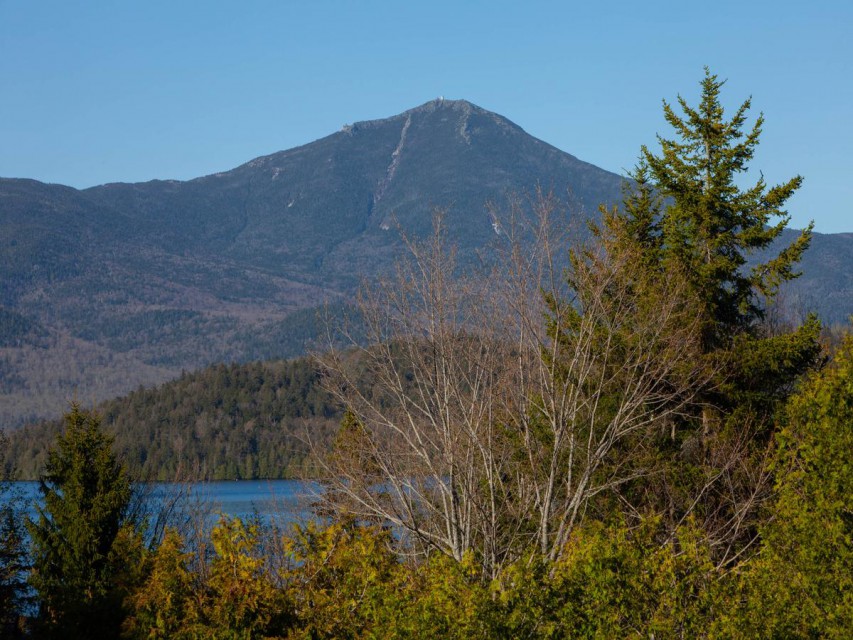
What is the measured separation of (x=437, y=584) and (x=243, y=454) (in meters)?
138

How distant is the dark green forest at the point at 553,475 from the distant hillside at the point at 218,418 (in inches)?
4400

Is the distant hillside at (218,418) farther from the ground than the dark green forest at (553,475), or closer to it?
closer to it

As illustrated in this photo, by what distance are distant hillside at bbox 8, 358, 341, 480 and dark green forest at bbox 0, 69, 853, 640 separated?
111747 millimetres

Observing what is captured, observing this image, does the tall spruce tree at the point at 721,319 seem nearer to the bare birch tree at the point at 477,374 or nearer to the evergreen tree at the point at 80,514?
the bare birch tree at the point at 477,374

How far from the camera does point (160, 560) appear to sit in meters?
14.1

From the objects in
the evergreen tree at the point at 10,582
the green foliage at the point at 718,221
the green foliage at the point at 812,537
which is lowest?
the evergreen tree at the point at 10,582

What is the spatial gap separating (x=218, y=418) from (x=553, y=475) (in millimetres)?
143135

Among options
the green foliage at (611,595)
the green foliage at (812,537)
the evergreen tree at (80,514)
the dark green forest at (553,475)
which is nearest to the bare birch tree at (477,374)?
the dark green forest at (553,475)

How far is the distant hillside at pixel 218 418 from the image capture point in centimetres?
14112

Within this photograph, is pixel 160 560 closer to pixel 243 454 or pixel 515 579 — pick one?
pixel 515 579

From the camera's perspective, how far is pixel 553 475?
16375mm

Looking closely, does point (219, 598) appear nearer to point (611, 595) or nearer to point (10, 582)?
point (611, 595)

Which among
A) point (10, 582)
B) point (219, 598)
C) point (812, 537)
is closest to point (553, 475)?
point (812, 537)

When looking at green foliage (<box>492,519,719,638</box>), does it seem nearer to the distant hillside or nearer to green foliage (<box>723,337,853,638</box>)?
green foliage (<box>723,337,853,638</box>)
